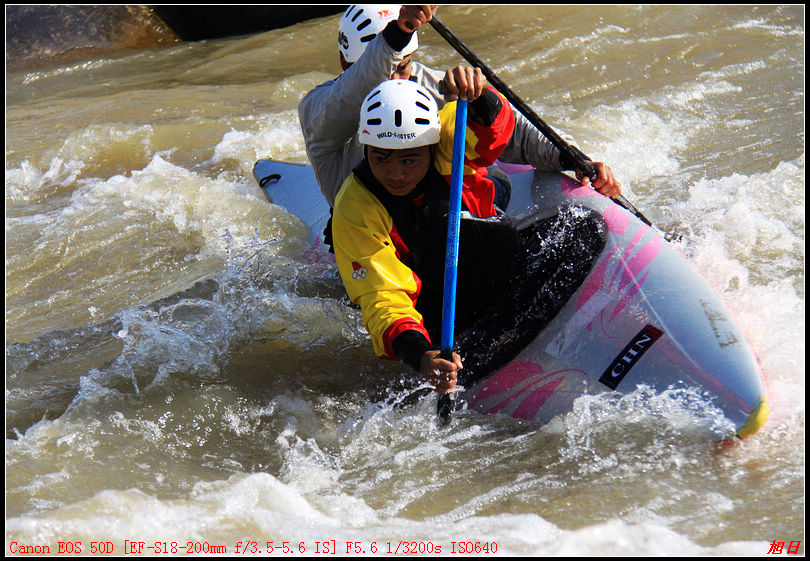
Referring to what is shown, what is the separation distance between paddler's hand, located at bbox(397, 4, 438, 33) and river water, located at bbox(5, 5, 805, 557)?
4.79 feet

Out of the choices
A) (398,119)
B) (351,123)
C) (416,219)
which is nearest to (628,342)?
(416,219)

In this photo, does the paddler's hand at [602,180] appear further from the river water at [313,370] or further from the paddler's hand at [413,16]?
the paddler's hand at [413,16]

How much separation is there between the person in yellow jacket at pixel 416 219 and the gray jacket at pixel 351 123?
33cm

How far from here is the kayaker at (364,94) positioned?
11.5 feet

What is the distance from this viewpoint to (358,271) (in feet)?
10.4

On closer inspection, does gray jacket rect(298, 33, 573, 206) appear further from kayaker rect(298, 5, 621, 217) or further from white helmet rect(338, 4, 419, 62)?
white helmet rect(338, 4, 419, 62)

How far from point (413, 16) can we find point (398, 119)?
574 millimetres

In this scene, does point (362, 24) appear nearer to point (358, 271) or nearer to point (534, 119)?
point (534, 119)

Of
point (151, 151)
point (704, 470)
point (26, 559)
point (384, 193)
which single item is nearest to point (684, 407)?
point (704, 470)

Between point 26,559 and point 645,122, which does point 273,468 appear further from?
point 645,122

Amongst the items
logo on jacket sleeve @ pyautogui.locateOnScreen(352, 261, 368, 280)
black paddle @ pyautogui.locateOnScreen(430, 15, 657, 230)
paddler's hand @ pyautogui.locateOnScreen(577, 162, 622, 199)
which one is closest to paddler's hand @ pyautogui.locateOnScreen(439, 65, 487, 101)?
black paddle @ pyautogui.locateOnScreen(430, 15, 657, 230)

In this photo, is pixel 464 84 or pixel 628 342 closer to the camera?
pixel 464 84

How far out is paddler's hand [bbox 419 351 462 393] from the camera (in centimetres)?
294

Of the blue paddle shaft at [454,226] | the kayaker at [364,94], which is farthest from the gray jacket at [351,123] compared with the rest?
the blue paddle shaft at [454,226]
